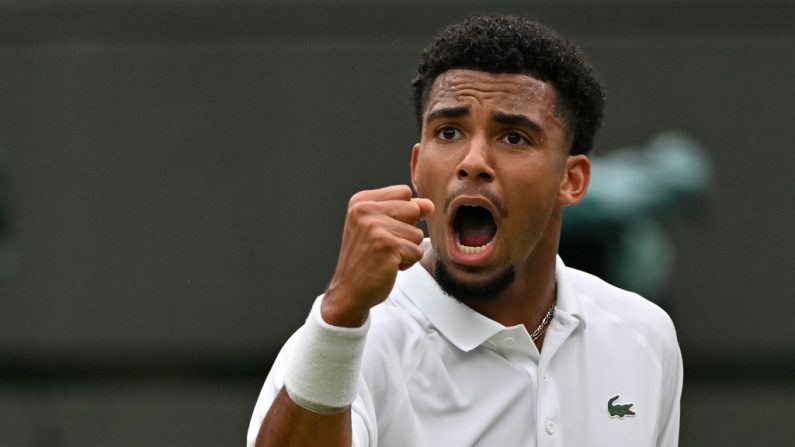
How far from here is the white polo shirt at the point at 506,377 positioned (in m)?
3.02

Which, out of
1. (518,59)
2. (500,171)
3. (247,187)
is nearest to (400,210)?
(500,171)

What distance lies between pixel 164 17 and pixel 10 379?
2.20 meters

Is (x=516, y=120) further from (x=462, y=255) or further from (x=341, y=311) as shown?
(x=341, y=311)

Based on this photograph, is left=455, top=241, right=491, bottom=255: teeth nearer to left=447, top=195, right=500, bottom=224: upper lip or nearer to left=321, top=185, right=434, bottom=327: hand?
left=447, top=195, right=500, bottom=224: upper lip

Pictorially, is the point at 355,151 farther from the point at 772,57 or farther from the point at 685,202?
the point at 772,57

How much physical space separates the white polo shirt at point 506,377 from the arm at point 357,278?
4.0 inches

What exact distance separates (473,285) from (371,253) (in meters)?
0.50

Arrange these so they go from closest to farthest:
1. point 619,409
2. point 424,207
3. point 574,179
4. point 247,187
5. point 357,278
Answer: point 357,278
point 424,207
point 619,409
point 574,179
point 247,187

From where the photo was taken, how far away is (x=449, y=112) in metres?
3.14

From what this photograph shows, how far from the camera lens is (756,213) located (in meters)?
7.88

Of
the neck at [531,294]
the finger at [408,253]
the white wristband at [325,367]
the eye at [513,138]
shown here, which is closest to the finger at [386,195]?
the finger at [408,253]

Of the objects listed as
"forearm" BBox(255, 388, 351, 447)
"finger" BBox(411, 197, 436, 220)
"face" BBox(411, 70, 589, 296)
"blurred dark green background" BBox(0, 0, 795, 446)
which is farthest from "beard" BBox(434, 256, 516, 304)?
"blurred dark green background" BBox(0, 0, 795, 446)

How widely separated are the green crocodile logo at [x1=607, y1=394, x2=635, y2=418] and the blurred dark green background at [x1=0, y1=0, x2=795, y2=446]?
4.58m

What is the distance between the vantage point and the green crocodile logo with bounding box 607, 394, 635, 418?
129 inches
